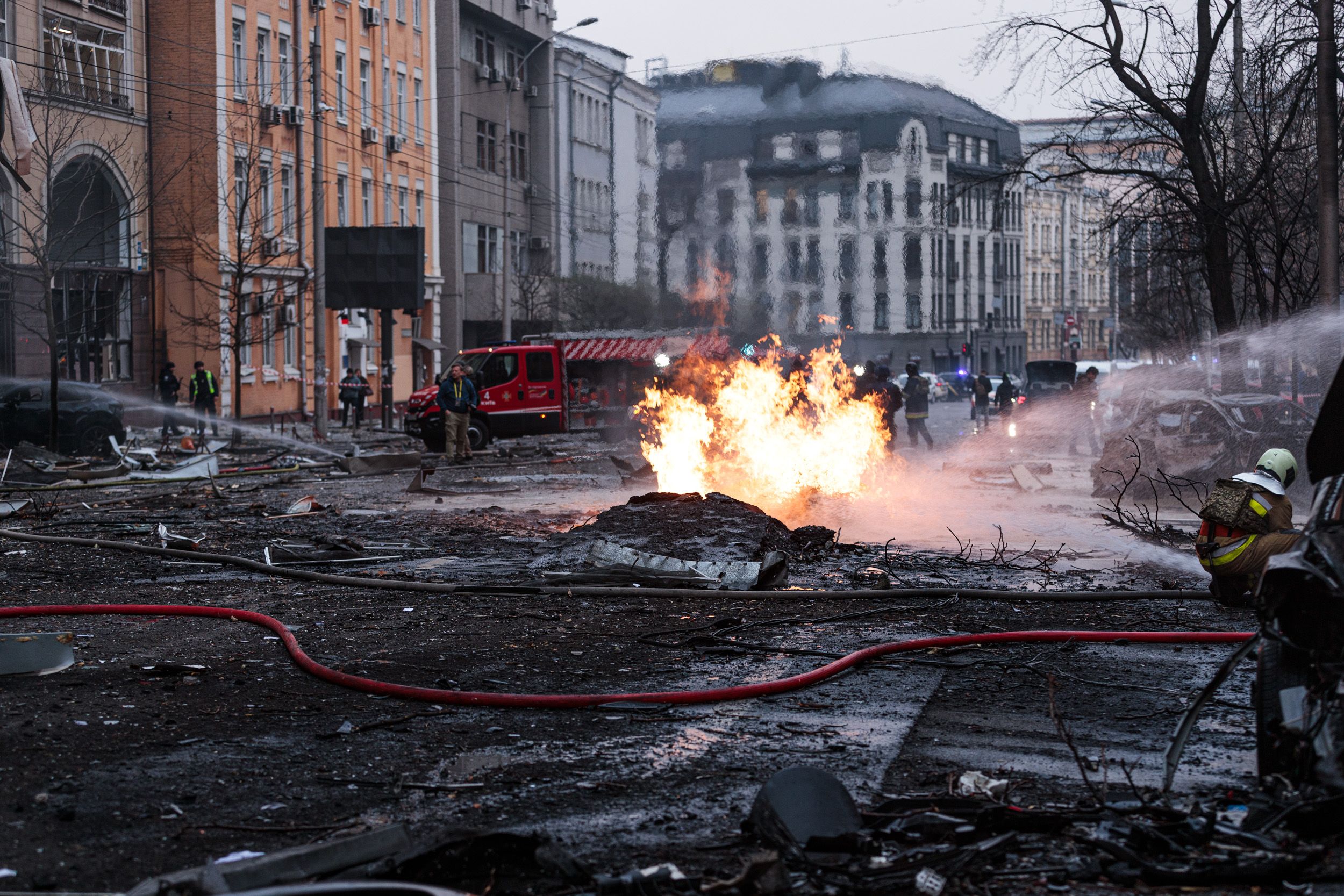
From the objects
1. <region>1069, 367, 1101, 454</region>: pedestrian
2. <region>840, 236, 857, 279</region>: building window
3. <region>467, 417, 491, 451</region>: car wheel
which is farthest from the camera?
<region>840, 236, 857, 279</region>: building window

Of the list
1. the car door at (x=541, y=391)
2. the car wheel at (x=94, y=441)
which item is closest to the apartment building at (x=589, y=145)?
the car door at (x=541, y=391)

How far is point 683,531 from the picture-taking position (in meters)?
13.5

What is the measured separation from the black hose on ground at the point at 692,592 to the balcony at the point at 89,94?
22.2 meters

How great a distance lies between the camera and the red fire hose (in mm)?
7574

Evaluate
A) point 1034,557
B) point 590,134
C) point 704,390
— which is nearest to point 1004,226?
point 590,134

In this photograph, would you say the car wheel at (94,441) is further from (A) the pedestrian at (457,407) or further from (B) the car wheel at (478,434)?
(B) the car wheel at (478,434)

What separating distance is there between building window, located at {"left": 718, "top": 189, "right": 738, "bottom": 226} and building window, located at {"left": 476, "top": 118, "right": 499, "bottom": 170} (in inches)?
852

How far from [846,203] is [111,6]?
83.6 feet

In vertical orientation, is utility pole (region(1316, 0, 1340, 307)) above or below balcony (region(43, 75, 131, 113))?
below

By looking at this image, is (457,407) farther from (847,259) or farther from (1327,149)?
(847,259)

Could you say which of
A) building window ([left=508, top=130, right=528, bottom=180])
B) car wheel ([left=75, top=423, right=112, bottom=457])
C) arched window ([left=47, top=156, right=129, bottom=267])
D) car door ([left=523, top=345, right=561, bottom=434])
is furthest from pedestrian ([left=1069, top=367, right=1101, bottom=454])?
building window ([left=508, top=130, right=528, bottom=180])

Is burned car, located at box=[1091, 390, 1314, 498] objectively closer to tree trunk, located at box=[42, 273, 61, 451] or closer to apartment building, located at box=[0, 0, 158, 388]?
tree trunk, located at box=[42, 273, 61, 451]

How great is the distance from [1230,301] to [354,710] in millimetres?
18114

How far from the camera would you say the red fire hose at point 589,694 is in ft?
24.8
